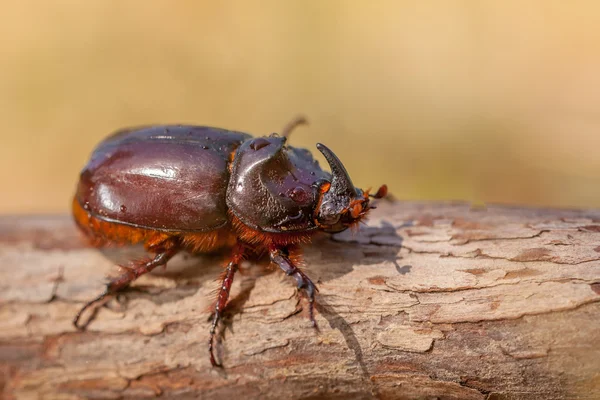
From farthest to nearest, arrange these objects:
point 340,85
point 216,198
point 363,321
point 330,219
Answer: point 340,85 < point 216,198 < point 330,219 < point 363,321

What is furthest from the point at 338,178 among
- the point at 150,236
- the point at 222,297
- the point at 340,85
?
the point at 340,85

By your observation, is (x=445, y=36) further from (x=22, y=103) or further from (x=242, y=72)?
(x=22, y=103)

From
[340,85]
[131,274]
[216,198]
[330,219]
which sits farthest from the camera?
[340,85]

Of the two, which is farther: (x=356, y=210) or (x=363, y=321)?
(x=356, y=210)

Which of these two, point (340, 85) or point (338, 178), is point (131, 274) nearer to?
point (338, 178)

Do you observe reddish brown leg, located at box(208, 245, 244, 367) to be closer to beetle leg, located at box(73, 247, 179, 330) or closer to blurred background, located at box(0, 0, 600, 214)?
beetle leg, located at box(73, 247, 179, 330)

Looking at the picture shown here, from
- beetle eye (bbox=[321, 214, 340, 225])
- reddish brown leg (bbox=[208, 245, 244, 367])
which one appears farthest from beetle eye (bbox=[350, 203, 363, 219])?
reddish brown leg (bbox=[208, 245, 244, 367])

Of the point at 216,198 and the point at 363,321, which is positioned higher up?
the point at 216,198
